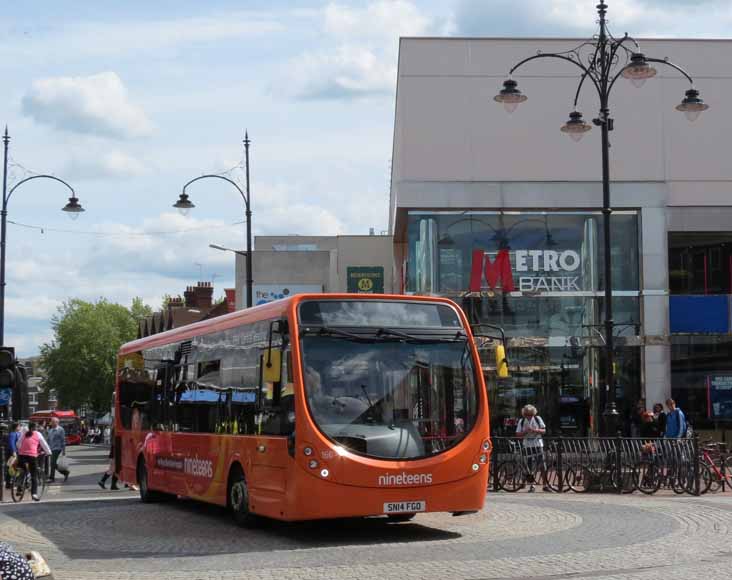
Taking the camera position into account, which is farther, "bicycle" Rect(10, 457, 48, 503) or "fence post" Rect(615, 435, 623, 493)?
"bicycle" Rect(10, 457, 48, 503)

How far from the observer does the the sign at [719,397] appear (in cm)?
3506

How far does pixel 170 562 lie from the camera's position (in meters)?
12.7

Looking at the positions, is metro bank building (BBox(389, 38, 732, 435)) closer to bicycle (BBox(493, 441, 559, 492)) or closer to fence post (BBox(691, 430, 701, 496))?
bicycle (BBox(493, 441, 559, 492))

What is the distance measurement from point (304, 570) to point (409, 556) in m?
1.38

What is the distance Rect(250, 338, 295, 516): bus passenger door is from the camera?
14.2 metres

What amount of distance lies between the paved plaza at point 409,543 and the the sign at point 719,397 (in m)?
15.6

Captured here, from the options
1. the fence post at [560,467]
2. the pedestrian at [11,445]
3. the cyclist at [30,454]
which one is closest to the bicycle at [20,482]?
the cyclist at [30,454]

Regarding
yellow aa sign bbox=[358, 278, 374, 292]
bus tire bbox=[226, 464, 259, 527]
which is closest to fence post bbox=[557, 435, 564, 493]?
bus tire bbox=[226, 464, 259, 527]

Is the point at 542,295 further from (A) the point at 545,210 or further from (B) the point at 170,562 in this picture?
(B) the point at 170,562

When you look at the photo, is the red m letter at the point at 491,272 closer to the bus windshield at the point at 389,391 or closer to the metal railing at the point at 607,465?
the metal railing at the point at 607,465

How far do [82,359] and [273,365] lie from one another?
81.1m

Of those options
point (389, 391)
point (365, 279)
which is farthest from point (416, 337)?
point (365, 279)

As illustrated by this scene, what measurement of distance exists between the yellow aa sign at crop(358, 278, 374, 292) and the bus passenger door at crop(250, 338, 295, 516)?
41029 mm

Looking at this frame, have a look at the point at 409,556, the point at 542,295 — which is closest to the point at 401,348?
the point at 409,556
